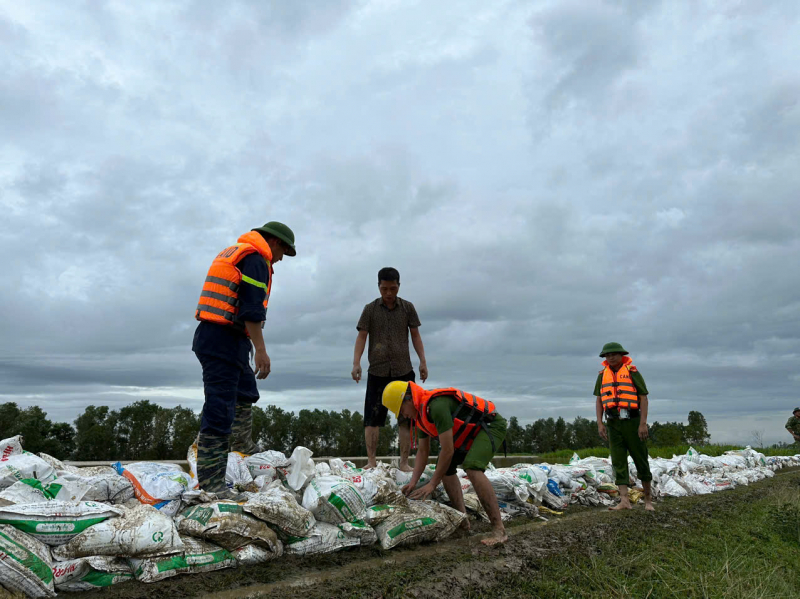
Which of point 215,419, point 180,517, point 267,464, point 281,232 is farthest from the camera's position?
point 267,464

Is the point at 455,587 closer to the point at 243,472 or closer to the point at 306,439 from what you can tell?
the point at 243,472

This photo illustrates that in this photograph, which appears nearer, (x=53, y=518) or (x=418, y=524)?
(x=53, y=518)

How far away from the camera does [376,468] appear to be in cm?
479

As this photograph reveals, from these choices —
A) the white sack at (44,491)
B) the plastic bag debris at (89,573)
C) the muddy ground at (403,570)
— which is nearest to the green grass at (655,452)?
the muddy ground at (403,570)

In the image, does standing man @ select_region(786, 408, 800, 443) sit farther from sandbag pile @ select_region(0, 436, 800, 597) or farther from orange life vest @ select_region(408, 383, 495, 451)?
orange life vest @ select_region(408, 383, 495, 451)

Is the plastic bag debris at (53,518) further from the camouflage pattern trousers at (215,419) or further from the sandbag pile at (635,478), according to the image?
the sandbag pile at (635,478)

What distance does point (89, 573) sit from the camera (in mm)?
2662

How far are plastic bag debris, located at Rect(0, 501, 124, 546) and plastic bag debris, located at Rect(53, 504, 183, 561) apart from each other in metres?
0.05

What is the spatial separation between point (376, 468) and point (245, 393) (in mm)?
1508

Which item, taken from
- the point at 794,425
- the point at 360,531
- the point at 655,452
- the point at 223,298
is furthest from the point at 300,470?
the point at 794,425

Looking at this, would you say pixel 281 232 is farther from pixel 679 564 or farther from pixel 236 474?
pixel 679 564

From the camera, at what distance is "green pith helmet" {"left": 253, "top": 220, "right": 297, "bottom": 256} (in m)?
3.81

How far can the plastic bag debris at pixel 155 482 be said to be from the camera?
339 centimetres

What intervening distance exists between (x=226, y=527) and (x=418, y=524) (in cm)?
128
